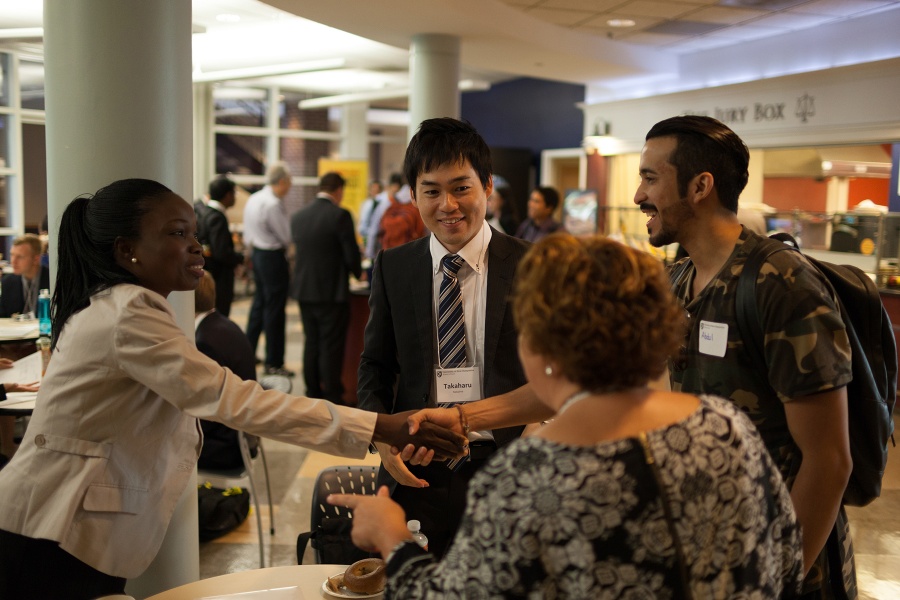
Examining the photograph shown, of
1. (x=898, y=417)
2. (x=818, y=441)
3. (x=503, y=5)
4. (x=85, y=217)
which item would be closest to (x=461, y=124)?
(x=85, y=217)

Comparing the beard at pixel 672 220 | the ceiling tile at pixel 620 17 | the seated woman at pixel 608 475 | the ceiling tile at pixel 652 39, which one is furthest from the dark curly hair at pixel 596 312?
the ceiling tile at pixel 652 39

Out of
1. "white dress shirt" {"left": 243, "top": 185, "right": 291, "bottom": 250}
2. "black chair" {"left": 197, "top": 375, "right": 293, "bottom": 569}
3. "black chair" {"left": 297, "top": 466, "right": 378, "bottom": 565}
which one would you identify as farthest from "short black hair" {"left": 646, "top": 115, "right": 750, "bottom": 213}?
"white dress shirt" {"left": 243, "top": 185, "right": 291, "bottom": 250}

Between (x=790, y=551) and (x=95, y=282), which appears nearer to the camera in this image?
(x=790, y=551)

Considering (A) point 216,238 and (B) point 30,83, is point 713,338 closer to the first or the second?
(A) point 216,238

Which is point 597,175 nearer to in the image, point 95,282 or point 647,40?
point 647,40

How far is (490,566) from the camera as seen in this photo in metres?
1.02

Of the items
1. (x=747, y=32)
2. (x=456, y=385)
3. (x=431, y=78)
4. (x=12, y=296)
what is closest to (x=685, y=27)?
(x=747, y=32)

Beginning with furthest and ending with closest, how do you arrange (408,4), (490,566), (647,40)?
1. (647,40)
2. (408,4)
3. (490,566)

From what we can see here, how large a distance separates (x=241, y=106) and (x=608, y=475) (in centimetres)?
1445

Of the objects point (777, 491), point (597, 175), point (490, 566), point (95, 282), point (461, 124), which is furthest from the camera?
point (597, 175)

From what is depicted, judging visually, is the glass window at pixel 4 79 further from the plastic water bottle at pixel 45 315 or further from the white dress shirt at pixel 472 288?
the white dress shirt at pixel 472 288

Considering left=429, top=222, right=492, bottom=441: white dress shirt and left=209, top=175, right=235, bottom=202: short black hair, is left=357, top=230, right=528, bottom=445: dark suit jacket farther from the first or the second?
left=209, top=175, right=235, bottom=202: short black hair

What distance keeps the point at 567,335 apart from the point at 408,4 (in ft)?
18.0

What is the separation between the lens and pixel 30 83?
10.6m
